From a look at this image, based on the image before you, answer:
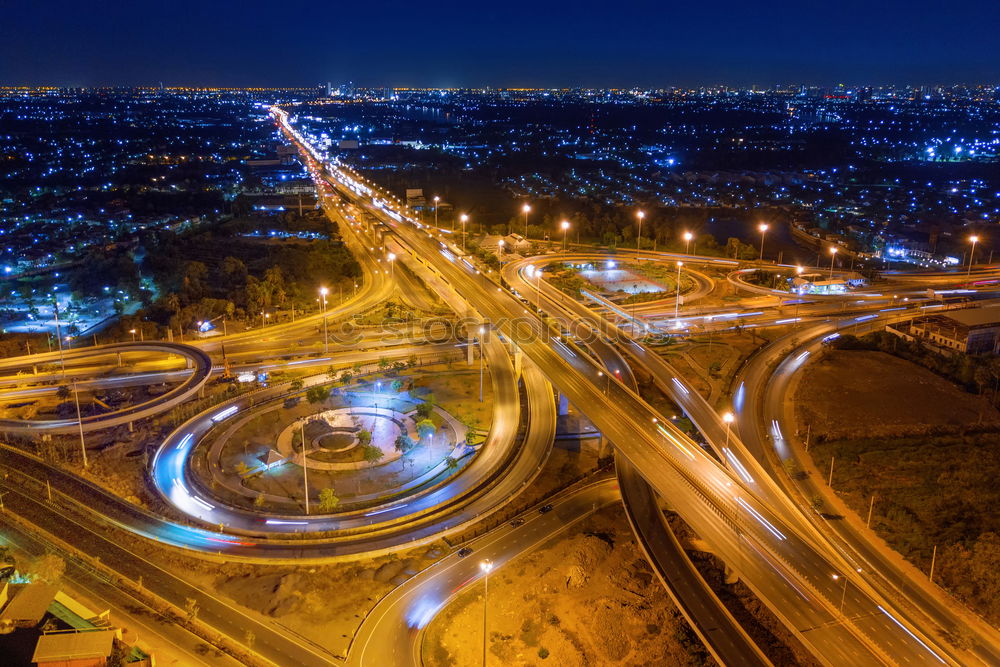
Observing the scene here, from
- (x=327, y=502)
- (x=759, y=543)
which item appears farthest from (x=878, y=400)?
(x=327, y=502)

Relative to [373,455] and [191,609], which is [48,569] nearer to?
[191,609]

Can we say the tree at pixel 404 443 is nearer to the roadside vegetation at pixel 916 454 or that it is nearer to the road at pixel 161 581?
the road at pixel 161 581

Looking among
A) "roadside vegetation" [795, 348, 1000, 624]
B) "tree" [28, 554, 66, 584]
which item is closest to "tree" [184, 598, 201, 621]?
"tree" [28, 554, 66, 584]

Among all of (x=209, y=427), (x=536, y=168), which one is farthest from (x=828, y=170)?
(x=209, y=427)

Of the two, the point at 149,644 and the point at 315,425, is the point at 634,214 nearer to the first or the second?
the point at 315,425

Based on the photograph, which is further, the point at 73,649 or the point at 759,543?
the point at 759,543

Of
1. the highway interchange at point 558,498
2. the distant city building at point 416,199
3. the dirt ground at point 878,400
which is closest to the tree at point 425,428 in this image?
the highway interchange at point 558,498
